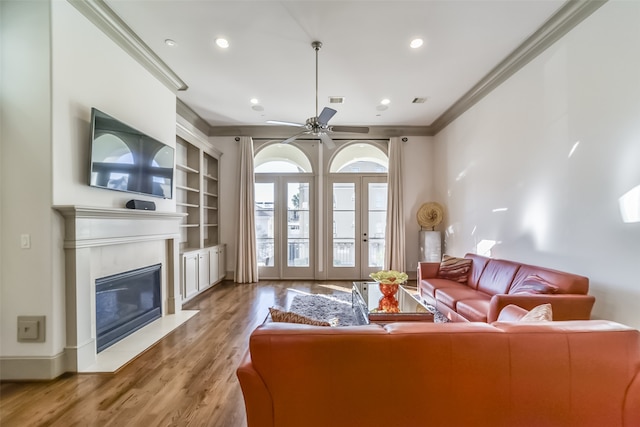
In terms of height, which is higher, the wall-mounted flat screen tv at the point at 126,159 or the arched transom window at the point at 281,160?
the arched transom window at the point at 281,160

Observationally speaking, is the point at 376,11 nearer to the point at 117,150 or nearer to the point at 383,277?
the point at 383,277

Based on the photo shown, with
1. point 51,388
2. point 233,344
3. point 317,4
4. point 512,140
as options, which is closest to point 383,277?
point 233,344

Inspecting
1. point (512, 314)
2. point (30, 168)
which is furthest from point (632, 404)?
point (30, 168)

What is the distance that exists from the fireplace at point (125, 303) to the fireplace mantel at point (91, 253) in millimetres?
129

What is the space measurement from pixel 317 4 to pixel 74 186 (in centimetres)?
281

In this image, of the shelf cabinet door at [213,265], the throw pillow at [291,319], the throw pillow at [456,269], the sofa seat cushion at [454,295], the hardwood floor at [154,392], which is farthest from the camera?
the shelf cabinet door at [213,265]

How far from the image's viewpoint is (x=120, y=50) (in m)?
3.04

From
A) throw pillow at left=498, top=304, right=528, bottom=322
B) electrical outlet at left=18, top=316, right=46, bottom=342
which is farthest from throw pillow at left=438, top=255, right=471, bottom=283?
electrical outlet at left=18, top=316, right=46, bottom=342

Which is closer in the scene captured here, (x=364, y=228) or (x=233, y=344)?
(x=233, y=344)

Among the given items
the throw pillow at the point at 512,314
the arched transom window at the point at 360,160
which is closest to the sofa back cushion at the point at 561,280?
the throw pillow at the point at 512,314

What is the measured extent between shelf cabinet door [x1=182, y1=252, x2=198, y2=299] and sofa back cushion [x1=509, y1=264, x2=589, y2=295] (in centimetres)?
443

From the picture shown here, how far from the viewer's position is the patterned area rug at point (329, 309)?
3.61m

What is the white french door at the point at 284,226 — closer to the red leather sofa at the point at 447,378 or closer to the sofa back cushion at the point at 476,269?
the sofa back cushion at the point at 476,269

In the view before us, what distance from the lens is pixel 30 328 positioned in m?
2.29
